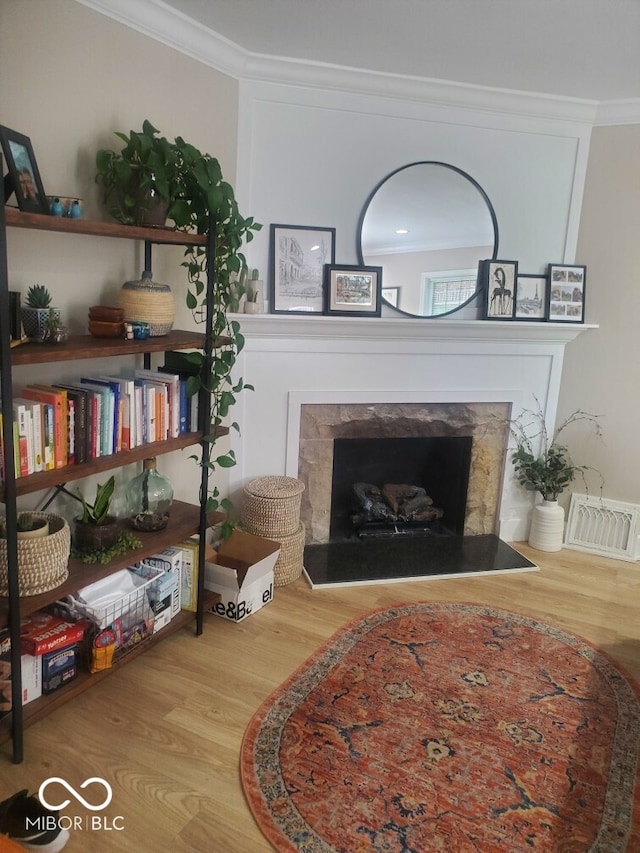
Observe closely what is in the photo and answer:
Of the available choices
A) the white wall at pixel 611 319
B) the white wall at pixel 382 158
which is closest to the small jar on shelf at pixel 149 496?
the white wall at pixel 382 158

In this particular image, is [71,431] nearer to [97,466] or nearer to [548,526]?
[97,466]

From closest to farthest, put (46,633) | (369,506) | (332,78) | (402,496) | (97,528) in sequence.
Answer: (46,633) → (97,528) → (332,78) → (369,506) → (402,496)

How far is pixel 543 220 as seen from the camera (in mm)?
3367

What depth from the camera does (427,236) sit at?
3.21m

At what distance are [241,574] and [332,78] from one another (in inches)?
88.0

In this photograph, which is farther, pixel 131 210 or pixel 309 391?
pixel 309 391

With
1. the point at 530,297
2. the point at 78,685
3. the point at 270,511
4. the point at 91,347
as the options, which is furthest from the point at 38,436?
the point at 530,297

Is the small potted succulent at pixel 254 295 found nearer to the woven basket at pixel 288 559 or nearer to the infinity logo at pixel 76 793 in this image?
the woven basket at pixel 288 559

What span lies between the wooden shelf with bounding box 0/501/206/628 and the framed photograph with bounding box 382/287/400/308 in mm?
1392

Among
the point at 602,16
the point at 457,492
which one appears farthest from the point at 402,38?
the point at 457,492

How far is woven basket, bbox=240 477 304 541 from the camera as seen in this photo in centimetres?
298

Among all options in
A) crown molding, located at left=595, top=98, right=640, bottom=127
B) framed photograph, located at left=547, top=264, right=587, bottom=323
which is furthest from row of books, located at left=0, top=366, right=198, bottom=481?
crown molding, located at left=595, top=98, right=640, bottom=127

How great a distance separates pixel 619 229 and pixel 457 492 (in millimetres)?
1638

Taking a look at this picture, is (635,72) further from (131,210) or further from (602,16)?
(131,210)
